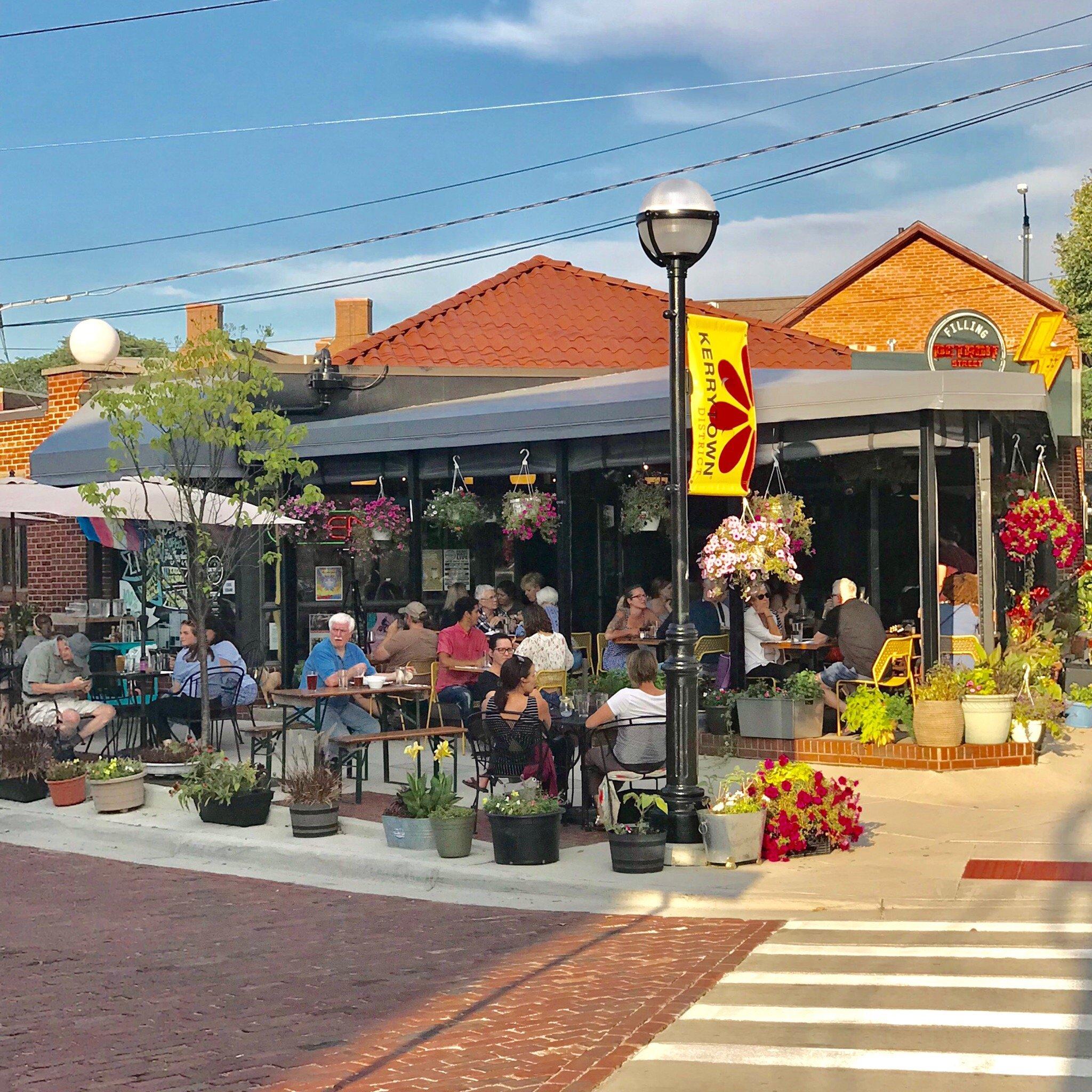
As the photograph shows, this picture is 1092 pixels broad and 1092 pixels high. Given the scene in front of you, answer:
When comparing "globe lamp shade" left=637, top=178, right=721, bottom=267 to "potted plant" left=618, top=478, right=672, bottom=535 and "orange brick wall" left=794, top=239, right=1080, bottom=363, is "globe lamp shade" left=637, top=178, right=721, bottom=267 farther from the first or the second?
"orange brick wall" left=794, top=239, right=1080, bottom=363

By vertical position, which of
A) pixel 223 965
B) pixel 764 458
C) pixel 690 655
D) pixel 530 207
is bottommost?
pixel 223 965

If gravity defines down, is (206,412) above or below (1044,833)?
above

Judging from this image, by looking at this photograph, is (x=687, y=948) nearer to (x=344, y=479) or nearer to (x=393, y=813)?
(x=393, y=813)

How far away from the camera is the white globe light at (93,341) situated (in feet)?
72.2

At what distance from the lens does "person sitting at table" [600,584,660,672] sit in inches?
594

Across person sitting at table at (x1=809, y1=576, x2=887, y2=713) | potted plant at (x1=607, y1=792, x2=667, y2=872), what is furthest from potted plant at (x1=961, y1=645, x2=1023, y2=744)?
potted plant at (x1=607, y1=792, x2=667, y2=872)

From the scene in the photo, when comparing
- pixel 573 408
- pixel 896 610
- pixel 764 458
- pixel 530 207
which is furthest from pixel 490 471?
pixel 530 207

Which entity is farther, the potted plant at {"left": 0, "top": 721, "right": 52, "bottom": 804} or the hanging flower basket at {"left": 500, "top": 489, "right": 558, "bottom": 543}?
the hanging flower basket at {"left": 500, "top": 489, "right": 558, "bottom": 543}

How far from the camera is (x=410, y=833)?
9.77 m

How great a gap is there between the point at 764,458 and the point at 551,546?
205 inches

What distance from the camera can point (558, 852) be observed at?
9.55 m

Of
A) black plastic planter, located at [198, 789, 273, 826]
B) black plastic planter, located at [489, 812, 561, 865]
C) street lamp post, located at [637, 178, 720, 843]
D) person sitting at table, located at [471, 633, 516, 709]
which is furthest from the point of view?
person sitting at table, located at [471, 633, 516, 709]

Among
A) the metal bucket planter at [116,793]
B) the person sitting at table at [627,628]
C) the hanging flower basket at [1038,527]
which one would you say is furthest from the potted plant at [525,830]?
the hanging flower basket at [1038,527]

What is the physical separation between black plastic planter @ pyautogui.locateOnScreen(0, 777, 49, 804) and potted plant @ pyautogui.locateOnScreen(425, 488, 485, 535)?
564 cm
